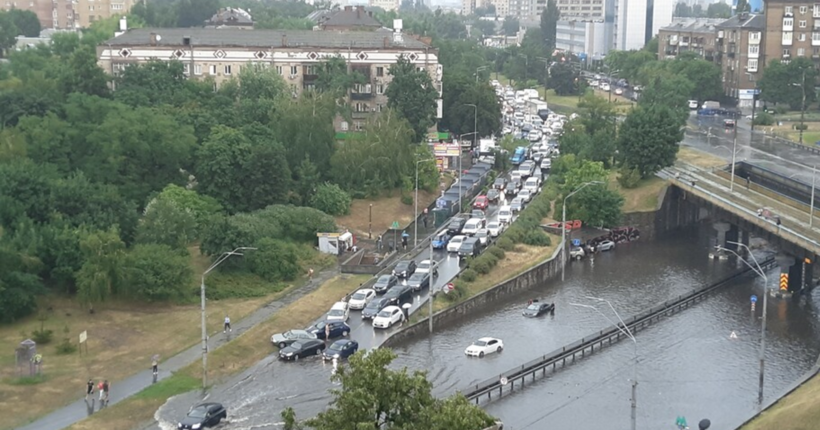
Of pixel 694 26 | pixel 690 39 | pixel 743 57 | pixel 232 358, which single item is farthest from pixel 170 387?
pixel 694 26

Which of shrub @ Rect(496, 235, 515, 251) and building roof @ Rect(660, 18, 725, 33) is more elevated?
building roof @ Rect(660, 18, 725, 33)

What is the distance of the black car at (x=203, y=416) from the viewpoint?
47.1 m

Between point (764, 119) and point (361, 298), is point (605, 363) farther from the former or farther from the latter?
point (764, 119)

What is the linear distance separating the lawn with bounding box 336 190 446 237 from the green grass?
29758 millimetres

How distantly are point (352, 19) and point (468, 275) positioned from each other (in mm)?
88963

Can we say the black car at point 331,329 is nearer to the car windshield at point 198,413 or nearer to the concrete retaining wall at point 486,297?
the concrete retaining wall at point 486,297

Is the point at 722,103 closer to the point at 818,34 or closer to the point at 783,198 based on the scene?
the point at 818,34

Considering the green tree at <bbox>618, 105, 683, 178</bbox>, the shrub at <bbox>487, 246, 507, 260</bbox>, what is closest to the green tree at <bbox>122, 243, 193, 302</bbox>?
the shrub at <bbox>487, 246, 507, 260</bbox>

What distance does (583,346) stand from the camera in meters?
60.0

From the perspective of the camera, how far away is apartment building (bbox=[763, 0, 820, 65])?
143750 millimetres

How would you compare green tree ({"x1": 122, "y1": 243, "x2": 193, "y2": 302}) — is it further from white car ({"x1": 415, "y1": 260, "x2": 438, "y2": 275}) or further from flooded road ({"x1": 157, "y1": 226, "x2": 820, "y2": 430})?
white car ({"x1": 415, "y1": 260, "x2": 438, "y2": 275})

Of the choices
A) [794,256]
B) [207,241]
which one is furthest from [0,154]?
[794,256]

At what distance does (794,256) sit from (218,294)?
35392mm

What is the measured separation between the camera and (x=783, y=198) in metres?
88.1
